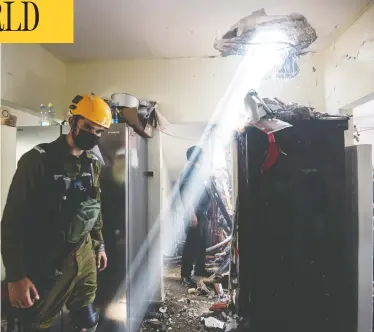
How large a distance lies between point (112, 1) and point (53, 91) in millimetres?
1042

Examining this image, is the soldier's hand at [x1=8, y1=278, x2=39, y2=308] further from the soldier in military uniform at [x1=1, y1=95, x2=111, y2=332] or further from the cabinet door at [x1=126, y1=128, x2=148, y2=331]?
the cabinet door at [x1=126, y1=128, x2=148, y2=331]

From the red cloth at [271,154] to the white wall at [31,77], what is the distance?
5.36ft

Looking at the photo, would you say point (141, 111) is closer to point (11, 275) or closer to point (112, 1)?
point (112, 1)

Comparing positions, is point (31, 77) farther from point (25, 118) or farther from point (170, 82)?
point (170, 82)

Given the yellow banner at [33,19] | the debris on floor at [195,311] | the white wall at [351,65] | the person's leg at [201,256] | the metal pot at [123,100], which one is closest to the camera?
the yellow banner at [33,19]

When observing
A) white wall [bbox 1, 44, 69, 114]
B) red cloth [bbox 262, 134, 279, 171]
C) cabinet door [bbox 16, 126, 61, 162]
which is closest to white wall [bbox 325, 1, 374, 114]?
red cloth [bbox 262, 134, 279, 171]

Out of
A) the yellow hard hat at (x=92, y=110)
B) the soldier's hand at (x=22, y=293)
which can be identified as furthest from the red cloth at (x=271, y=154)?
the soldier's hand at (x=22, y=293)

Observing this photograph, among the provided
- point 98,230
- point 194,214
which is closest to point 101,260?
point 98,230

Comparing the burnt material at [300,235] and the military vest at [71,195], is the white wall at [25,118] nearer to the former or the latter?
the military vest at [71,195]

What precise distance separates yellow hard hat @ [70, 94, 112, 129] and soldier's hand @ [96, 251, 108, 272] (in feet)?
2.76

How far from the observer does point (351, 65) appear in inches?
87.0

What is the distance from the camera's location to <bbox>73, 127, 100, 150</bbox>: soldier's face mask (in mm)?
1868

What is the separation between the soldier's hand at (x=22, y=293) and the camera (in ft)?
5.64

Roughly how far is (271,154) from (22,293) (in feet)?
5.31
